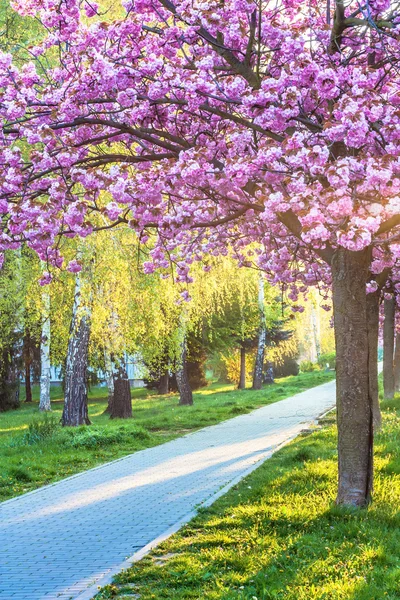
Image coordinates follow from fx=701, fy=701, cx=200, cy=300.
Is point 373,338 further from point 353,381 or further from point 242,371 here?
point 242,371

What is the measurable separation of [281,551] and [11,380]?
28.6 meters

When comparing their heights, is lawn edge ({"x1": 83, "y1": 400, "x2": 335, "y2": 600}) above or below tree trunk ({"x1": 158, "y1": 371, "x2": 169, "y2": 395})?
below

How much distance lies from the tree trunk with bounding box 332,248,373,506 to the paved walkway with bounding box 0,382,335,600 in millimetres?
2043

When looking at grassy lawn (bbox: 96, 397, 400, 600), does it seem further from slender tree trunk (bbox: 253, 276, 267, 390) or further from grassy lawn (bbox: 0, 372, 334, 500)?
slender tree trunk (bbox: 253, 276, 267, 390)

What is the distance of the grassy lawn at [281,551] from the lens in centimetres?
547

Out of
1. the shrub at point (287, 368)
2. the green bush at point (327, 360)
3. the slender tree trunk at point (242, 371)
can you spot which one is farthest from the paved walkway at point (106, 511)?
the green bush at point (327, 360)

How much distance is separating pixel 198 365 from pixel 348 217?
34.7m

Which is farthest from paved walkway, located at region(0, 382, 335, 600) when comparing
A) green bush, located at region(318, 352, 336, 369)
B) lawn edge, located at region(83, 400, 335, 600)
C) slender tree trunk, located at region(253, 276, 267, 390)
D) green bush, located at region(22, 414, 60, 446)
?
green bush, located at region(318, 352, 336, 369)

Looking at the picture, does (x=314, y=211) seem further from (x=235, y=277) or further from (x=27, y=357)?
(x=27, y=357)

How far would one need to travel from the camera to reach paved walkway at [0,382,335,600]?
6372 millimetres

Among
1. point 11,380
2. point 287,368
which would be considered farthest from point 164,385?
point 287,368

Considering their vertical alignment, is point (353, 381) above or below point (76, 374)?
below

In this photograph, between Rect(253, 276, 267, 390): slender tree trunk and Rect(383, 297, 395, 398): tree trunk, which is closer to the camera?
Rect(383, 297, 395, 398): tree trunk

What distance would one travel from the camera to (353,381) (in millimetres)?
7742
